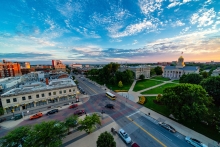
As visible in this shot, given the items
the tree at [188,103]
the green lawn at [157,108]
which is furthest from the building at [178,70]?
the tree at [188,103]

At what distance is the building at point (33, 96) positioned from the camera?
2867 cm

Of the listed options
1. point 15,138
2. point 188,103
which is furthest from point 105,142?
point 188,103

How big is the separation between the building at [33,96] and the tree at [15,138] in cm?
2016

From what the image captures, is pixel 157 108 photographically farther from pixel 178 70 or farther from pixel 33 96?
pixel 178 70

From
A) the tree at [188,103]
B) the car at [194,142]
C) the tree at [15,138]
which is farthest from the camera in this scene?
the tree at [188,103]

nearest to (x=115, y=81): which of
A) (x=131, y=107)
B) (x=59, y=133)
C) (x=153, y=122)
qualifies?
(x=131, y=107)

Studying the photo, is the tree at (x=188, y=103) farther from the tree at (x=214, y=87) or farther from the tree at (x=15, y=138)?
the tree at (x=15, y=138)

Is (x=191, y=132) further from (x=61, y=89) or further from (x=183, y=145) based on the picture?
(x=61, y=89)

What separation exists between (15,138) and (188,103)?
34.2 m

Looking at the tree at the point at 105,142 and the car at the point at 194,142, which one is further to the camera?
the car at the point at 194,142

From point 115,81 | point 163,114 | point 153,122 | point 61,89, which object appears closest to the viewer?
point 153,122

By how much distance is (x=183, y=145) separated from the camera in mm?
18000

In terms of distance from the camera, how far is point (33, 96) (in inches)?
1254

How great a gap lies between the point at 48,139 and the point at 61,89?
79.3 ft
